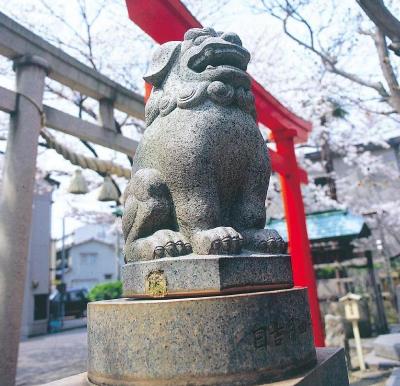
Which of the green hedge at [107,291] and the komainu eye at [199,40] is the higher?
the komainu eye at [199,40]

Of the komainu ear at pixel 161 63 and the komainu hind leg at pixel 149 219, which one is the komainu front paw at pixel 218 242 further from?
the komainu ear at pixel 161 63

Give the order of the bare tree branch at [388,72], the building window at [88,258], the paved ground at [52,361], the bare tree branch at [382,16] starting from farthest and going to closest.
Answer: the building window at [88,258] < the paved ground at [52,361] < the bare tree branch at [388,72] < the bare tree branch at [382,16]

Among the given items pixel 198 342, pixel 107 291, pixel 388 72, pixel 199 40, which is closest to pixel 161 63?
pixel 199 40

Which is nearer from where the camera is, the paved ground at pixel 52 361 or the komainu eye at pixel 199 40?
the komainu eye at pixel 199 40

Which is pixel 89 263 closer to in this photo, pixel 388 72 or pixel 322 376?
pixel 388 72

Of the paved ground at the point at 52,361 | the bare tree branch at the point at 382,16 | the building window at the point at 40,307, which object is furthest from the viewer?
the building window at the point at 40,307

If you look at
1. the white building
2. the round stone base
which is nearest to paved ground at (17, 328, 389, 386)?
the round stone base

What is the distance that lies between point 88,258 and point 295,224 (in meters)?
32.0

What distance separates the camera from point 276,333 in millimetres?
1950

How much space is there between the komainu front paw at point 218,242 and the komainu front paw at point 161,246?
0.30 ft

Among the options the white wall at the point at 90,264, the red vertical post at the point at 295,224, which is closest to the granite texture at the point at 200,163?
the red vertical post at the point at 295,224

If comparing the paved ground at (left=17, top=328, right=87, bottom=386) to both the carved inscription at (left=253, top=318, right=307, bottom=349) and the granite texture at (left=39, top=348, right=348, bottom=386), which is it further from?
the carved inscription at (left=253, top=318, right=307, bottom=349)

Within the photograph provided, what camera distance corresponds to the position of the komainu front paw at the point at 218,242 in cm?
201

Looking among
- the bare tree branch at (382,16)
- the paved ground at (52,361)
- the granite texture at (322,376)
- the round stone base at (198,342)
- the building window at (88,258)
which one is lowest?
the paved ground at (52,361)
